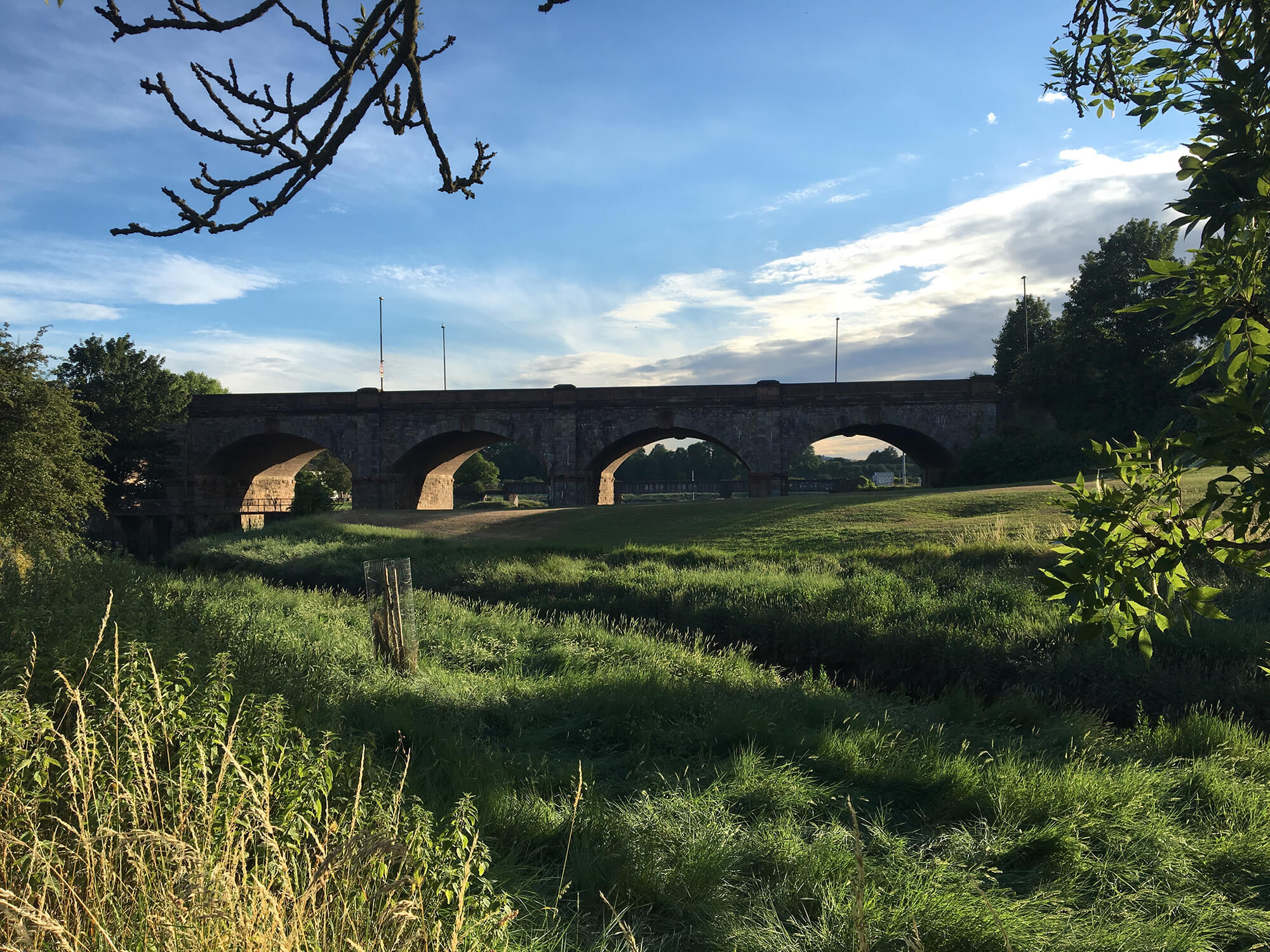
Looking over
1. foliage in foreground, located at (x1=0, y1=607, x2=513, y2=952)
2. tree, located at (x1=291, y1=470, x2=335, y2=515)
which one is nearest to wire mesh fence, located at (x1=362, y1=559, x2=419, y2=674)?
foliage in foreground, located at (x1=0, y1=607, x2=513, y2=952)

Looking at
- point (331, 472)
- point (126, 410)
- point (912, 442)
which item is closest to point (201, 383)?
point (331, 472)

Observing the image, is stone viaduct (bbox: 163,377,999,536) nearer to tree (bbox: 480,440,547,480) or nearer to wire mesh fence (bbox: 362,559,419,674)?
wire mesh fence (bbox: 362,559,419,674)

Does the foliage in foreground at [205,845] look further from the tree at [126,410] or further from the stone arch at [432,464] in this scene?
→ the tree at [126,410]

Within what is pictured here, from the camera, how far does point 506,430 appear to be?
33.0 meters

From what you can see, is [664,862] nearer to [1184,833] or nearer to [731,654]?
[1184,833]

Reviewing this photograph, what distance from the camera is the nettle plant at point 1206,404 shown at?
2260 millimetres

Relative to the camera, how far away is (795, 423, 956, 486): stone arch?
3105 centimetres

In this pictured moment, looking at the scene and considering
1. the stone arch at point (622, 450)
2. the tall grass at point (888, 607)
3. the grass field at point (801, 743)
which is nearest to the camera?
the grass field at point (801, 743)

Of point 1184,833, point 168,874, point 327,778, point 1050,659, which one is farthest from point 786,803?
point 1050,659

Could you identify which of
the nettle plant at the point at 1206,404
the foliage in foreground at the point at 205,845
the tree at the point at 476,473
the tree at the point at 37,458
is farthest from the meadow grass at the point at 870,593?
the tree at the point at 476,473

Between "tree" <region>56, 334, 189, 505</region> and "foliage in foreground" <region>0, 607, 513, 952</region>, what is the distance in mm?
34982

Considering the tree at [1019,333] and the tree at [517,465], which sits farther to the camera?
the tree at [517,465]

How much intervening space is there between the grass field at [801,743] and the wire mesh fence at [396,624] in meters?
0.28

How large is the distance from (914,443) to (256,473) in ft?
105
